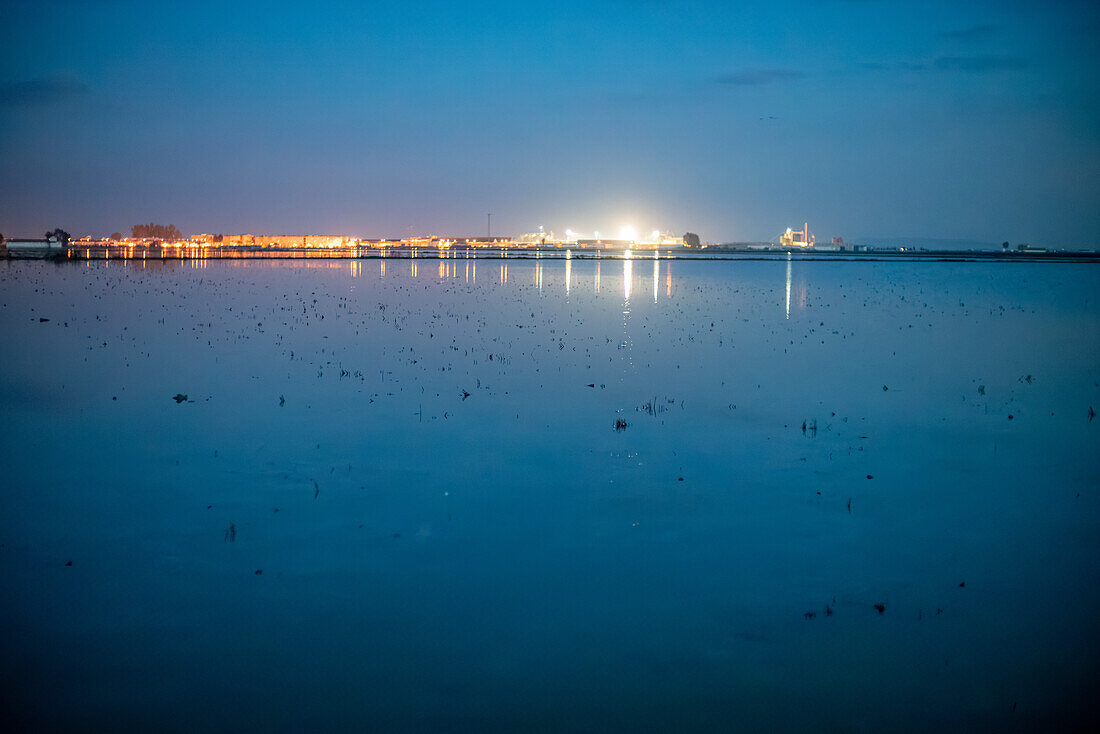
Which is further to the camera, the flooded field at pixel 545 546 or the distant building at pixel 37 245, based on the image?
the distant building at pixel 37 245

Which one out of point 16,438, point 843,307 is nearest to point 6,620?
point 16,438

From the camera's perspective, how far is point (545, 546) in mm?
9625

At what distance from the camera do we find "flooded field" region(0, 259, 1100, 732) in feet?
22.0

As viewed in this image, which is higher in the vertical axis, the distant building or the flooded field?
the distant building

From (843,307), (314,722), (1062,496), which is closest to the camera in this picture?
(314,722)

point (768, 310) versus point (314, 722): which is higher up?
point (768, 310)

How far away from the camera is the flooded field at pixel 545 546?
6719mm

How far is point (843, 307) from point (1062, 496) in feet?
110

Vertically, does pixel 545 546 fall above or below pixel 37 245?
below

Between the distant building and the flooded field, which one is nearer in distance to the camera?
the flooded field

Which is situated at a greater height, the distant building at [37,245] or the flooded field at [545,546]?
the distant building at [37,245]

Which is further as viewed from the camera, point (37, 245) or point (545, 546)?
point (37, 245)

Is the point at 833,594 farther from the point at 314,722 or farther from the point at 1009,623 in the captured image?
the point at 314,722

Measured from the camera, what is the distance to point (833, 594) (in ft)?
27.7
